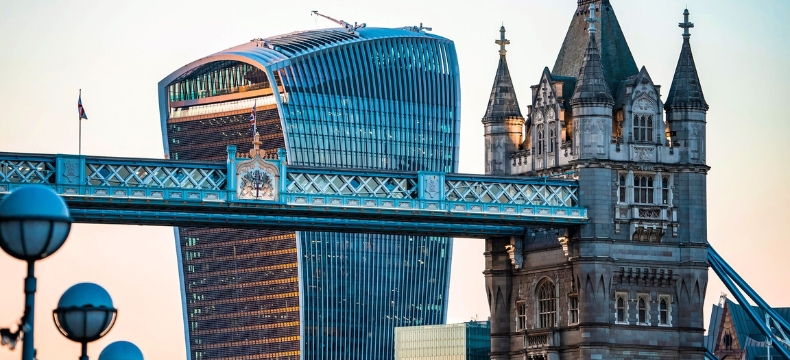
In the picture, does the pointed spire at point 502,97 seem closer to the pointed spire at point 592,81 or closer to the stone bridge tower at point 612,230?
the stone bridge tower at point 612,230

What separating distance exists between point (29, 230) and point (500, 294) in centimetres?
6809

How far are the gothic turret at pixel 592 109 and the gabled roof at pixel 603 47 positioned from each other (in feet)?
8.23

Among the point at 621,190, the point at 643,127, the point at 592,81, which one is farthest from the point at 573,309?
the point at 592,81

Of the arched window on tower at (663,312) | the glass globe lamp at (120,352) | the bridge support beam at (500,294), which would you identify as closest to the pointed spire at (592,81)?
the bridge support beam at (500,294)

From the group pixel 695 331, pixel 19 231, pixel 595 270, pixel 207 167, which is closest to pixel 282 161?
pixel 207 167

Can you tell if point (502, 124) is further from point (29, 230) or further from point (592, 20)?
point (29, 230)

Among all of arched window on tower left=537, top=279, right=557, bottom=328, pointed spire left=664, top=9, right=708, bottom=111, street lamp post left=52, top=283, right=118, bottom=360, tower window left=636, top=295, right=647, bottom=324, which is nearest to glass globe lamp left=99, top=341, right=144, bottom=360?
street lamp post left=52, top=283, right=118, bottom=360

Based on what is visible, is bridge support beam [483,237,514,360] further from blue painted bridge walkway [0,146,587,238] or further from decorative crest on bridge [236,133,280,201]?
decorative crest on bridge [236,133,280,201]

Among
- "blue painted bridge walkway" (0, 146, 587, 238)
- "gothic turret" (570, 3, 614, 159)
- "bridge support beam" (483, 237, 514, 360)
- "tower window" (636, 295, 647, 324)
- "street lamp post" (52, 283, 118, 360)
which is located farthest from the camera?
"bridge support beam" (483, 237, 514, 360)

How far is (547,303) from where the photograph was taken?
3858 inches

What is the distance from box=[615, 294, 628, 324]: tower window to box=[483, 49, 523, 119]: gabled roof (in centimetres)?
1253

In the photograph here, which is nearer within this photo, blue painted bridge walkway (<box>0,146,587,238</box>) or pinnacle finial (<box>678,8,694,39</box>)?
blue painted bridge walkway (<box>0,146,587,238</box>)

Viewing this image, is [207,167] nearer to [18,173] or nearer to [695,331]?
[18,173]

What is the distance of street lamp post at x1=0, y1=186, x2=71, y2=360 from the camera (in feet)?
111
